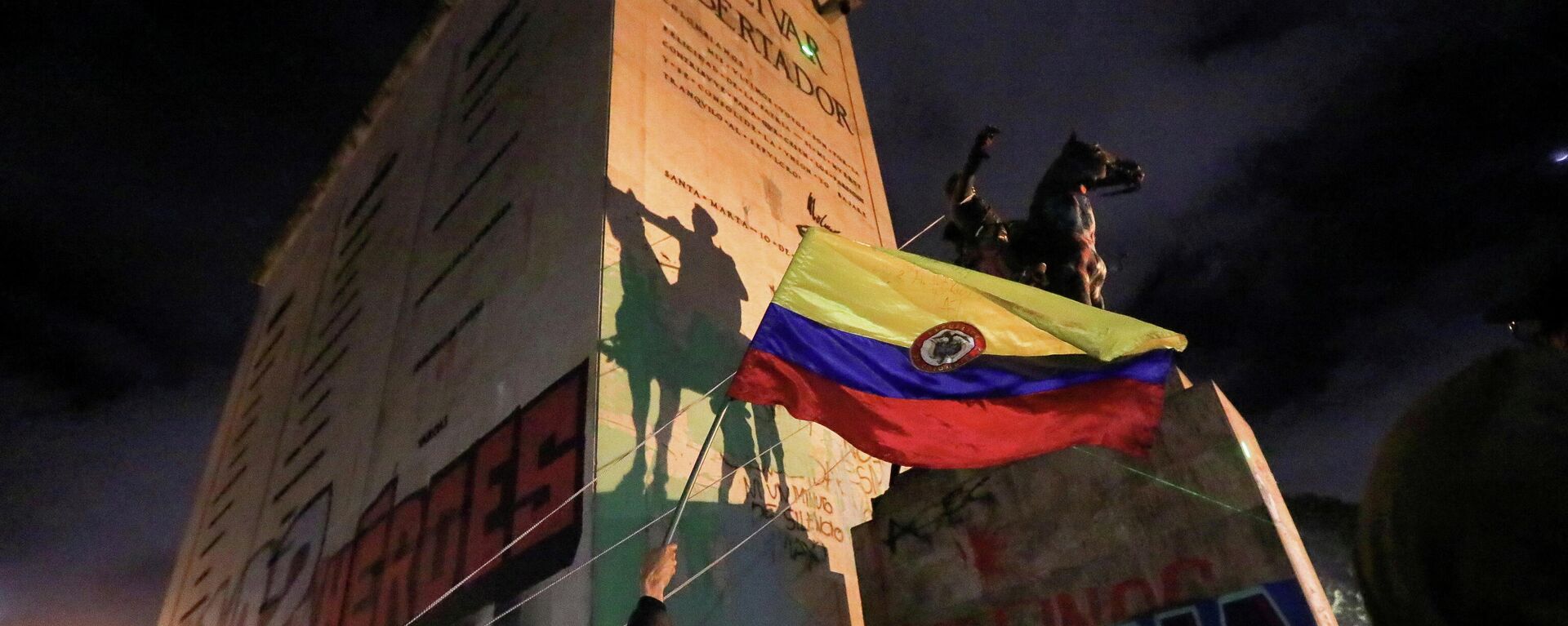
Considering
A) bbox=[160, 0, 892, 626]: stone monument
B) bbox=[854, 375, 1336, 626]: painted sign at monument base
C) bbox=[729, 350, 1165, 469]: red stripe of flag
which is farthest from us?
bbox=[160, 0, 892, 626]: stone monument

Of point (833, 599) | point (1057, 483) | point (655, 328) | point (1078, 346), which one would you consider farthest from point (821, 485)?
point (1078, 346)

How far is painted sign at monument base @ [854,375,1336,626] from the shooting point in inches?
215

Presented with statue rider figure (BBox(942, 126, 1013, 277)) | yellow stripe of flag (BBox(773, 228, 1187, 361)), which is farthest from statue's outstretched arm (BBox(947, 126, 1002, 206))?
yellow stripe of flag (BBox(773, 228, 1187, 361))

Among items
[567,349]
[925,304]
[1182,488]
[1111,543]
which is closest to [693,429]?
[567,349]

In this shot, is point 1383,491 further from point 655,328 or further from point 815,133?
point 815,133

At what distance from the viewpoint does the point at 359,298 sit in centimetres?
1516

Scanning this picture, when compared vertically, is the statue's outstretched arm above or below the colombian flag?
above

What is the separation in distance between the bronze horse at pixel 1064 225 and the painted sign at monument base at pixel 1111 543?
5.24ft

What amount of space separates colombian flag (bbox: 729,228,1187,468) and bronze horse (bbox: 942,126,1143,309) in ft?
5.68

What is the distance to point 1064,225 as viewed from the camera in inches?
325

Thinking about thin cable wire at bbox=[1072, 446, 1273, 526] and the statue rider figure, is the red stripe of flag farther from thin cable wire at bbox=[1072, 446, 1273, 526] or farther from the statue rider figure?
the statue rider figure

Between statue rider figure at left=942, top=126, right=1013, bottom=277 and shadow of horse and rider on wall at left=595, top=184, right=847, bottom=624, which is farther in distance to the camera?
statue rider figure at left=942, top=126, right=1013, bottom=277

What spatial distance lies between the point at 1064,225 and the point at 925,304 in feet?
7.97

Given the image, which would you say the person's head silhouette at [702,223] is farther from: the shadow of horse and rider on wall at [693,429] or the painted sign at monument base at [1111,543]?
the painted sign at monument base at [1111,543]
